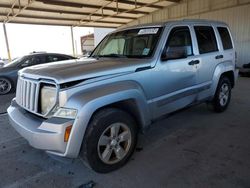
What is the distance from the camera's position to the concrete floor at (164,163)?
2523mm

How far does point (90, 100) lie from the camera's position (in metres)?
2.31

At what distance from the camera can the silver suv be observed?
2.30m

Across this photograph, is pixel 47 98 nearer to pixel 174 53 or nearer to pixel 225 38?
pixel 174 53

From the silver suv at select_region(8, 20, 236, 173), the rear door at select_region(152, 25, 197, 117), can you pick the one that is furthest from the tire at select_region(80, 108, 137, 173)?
the rear door at select_region(152, 25, 197, 117)

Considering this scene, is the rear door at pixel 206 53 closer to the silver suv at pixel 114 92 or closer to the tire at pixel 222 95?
the silver suv at pixel 114 92

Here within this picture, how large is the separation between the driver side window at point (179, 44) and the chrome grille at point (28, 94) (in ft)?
6.00

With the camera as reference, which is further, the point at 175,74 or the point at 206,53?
the point at 206,53

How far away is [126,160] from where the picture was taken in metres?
2.87

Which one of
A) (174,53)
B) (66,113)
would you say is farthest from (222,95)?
(66,113)

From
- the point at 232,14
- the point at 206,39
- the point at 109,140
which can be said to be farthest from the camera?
the point at 232,14

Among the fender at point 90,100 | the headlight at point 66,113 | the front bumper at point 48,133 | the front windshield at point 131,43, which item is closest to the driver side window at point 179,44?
the front windshield at point 131,43

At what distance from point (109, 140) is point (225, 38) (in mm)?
3545

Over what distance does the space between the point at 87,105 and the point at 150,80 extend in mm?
1080

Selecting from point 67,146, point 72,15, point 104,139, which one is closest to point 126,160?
point 104,139
